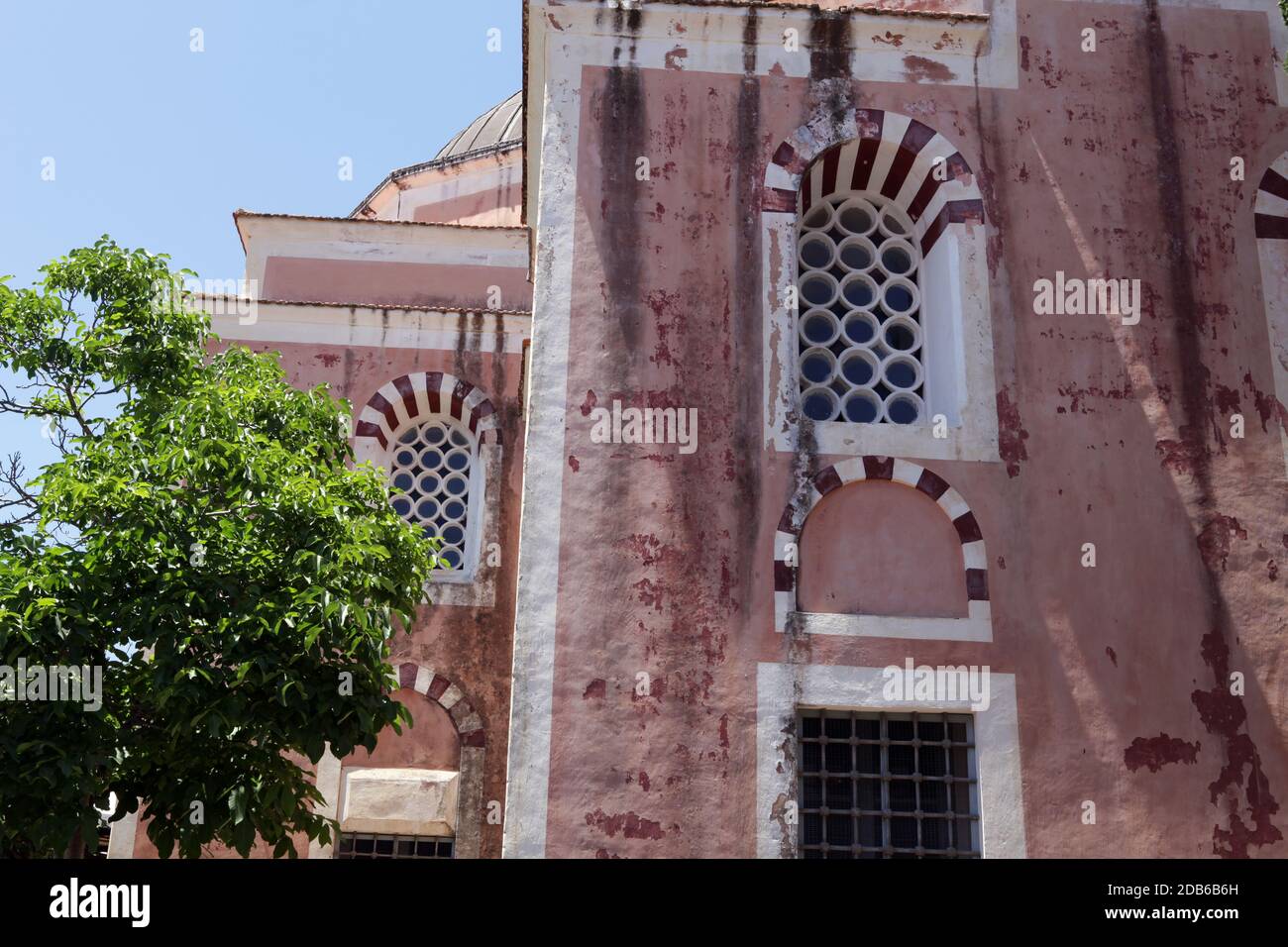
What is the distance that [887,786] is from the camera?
8.95m

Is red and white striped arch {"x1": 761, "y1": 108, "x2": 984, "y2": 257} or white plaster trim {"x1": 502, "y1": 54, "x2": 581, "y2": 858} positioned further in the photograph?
red and white striped arch {"x1": 761, "y1": 108, "x2": 984, "y2": 257}

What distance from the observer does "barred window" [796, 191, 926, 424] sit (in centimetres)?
1009

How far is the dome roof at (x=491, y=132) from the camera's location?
66.5 ft

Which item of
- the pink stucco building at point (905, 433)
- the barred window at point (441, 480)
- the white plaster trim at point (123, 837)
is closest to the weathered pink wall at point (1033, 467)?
the pink stucco building at point (905, 433)

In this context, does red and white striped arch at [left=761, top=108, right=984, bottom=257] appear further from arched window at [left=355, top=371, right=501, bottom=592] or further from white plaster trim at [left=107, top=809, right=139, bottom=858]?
white plaster trim at [left=107, top=809, right=139, bottom=858]

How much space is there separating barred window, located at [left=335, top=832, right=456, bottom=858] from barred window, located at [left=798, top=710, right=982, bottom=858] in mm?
4715

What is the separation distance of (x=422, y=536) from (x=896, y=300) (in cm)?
385

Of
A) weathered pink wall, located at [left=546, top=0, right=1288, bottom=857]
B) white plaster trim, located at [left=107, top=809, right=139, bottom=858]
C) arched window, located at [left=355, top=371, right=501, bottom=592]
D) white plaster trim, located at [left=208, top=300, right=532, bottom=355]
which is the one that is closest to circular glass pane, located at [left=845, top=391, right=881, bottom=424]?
weathered pink wall, located at [left=546, top=0, right=1288, bottom=857]

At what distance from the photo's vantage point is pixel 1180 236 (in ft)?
33.9

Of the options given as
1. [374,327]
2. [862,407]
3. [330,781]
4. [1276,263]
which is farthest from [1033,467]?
[374,327]

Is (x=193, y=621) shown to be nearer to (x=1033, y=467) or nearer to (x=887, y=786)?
(x=887, y=786)

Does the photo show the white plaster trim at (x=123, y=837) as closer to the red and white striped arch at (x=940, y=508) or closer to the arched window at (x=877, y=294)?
the red and white striped arch at (x=940, y=508)

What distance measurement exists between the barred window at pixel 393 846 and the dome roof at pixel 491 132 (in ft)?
34.5
